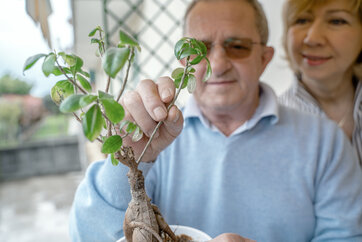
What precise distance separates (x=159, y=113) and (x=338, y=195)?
2.44 ft

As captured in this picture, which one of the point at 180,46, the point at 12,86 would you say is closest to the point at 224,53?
the point at 180,46

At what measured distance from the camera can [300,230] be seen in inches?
38.6

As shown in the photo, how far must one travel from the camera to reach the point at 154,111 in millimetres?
616

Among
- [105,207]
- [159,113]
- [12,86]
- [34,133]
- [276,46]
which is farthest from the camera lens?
[34,133]

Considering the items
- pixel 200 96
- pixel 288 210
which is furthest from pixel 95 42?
pixel 288 210

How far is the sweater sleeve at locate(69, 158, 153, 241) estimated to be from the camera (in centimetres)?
72

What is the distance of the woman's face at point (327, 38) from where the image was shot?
131cm

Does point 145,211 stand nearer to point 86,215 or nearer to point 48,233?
point 86,215

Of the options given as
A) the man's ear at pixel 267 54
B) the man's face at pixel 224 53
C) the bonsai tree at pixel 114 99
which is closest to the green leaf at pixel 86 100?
the bonsai tree at pixel 114 99

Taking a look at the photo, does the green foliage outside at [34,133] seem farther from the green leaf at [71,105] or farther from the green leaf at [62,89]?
the green leaf at [71,105]

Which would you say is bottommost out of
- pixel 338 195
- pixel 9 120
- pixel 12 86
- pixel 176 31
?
pixel 9 120

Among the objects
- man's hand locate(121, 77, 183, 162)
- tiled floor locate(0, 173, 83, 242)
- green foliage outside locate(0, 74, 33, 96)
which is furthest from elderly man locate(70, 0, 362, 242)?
green foliage outside locate(0, 74, 33, 96)

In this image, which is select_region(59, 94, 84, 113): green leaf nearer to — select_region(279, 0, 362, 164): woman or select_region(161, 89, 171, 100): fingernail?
select_region(161, 89, 171, 100): fingernail

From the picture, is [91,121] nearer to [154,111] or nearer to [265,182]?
[154,111]
